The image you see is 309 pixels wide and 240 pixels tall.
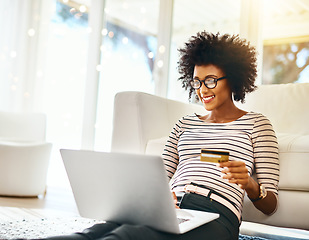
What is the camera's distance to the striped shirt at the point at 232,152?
4.26 feet

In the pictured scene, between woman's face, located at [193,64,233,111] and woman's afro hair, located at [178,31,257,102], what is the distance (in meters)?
0.02

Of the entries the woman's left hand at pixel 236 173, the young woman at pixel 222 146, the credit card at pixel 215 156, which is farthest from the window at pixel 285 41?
the credit card at pixel 215 156

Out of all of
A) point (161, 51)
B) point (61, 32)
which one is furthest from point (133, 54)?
point (61, 32)

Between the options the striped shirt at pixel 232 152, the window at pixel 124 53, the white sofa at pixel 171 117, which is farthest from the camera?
the window at pixel 124 53

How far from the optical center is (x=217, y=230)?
43.4 inches

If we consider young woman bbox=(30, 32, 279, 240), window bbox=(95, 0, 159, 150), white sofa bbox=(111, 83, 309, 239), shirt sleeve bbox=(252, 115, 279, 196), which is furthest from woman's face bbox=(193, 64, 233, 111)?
window bbox=(95, 0, 159, 150)

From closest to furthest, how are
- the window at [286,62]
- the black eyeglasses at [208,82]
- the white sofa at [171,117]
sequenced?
the black eyeglasses at [208,82] → the white sofa at [171,117] → the window at [286,62]

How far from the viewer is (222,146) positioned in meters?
1.36

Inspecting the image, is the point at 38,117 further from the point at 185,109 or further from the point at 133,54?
the point at 185,109

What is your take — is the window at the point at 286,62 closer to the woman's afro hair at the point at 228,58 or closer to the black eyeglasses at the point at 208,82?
the woman's afro hair at the point at 228,58

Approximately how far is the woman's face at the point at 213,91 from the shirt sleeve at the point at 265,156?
0.15 m

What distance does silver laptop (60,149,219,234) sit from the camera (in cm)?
91

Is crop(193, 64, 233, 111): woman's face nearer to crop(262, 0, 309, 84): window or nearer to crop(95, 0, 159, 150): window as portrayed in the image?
crop(262, 0, 309, 84): window

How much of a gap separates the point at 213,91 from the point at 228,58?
0.15 metres
